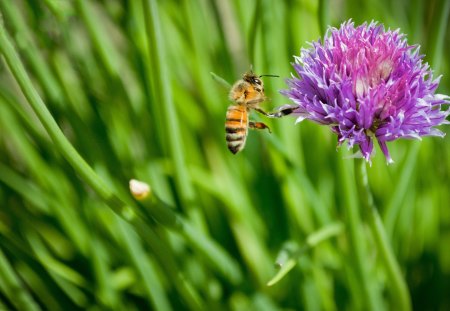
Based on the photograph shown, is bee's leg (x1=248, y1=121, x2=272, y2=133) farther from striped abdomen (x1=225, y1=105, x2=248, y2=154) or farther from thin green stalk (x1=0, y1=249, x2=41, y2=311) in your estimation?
thin green stalk (x1=0, y1=249, x2=41, y2=311)

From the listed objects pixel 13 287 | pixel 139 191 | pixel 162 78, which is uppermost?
pixel 162 78

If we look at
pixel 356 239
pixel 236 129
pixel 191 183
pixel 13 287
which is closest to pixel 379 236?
pixel 356 239

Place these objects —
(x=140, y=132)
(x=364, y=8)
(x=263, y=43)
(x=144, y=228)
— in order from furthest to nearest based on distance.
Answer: (x=364, y=8) → (x=140, y=132) → (x=263, y=43) → (x=144, y=228)

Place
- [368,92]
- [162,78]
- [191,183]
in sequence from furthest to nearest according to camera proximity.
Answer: [191,183] < [162,78] < [368,92]

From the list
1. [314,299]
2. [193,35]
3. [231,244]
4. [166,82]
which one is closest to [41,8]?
[193,35]

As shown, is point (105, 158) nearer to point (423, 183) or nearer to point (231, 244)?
point (231, 244)

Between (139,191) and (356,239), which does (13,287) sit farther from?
(356,239)

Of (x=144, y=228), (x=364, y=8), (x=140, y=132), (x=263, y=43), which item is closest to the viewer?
(x=144, y=228)
